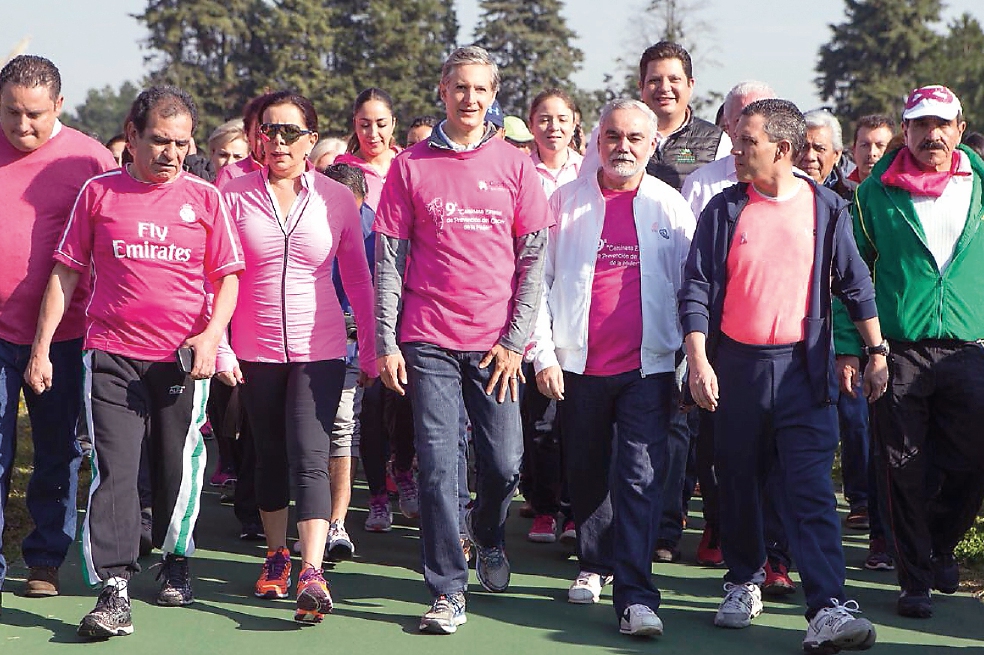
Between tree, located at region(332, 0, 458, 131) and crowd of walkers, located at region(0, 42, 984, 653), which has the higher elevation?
tree, located at region(332, 0, 458, 131)

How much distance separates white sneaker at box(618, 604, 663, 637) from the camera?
570 centimetres

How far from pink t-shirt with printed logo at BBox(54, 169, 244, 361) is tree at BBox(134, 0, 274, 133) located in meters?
64.7

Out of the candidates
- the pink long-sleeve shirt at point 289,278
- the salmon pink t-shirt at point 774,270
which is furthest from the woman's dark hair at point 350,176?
the salmon pink t-shirt at point 774,270

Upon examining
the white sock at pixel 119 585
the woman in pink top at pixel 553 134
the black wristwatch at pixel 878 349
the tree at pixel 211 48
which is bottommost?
the white sock at pixel 119 585

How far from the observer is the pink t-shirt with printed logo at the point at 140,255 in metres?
5.88

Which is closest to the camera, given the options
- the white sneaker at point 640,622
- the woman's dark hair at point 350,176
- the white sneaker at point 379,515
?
the white sneaker at point 640,622

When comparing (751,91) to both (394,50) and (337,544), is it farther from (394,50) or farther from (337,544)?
(394,50)

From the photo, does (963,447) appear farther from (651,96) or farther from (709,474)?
(651,96)

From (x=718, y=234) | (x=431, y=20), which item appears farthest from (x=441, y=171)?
(x=431, y=20)

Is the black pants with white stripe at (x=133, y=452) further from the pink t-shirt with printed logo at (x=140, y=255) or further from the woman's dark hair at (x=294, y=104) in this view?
the woman's dark hair at (x=294, y=104)

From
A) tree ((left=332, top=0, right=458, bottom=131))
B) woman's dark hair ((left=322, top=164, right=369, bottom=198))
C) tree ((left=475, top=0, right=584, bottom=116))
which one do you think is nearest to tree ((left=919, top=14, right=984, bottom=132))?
tree ((left=475, top=0, right=584, bottom=116))

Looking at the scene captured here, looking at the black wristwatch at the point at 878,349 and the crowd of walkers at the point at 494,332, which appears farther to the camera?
the black wristwatch at the point at 878,349

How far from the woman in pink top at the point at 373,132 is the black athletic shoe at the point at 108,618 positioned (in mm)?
3568

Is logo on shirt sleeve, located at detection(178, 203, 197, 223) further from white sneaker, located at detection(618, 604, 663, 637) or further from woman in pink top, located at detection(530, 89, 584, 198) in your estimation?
woman in pink top, located at detection(530, 89, 584, 198)
